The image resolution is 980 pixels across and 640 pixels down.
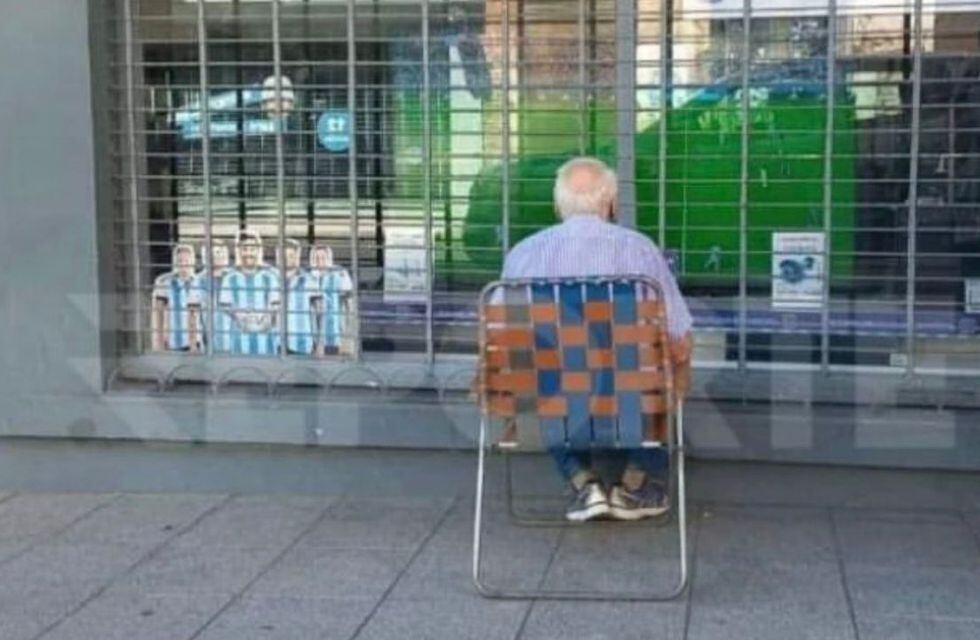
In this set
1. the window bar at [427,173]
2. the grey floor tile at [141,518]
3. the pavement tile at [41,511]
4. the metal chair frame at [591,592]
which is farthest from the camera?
the window bar at [427,173]

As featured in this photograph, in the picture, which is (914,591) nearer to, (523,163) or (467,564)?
(467,564)

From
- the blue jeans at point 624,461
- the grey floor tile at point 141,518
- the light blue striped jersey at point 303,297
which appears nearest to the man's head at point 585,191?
the blue jeans at point 624,461

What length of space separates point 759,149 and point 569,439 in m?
1.73

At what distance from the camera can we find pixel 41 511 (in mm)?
6594

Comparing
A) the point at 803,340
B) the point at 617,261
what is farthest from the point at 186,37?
the point at 803,340

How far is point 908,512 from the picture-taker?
6.34 m

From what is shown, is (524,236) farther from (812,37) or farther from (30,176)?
(30,176)

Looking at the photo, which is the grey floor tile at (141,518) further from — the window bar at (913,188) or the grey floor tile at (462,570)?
the window bar at (913,188)

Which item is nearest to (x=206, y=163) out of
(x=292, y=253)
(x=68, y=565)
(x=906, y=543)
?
(x=292, y=253)

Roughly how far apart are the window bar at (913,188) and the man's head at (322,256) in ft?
7.81

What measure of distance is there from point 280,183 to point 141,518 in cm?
151

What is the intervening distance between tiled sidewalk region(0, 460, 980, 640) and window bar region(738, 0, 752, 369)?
21.9 inches

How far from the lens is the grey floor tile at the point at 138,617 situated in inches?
198

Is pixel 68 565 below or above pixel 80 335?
below
